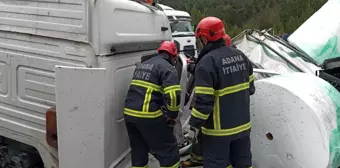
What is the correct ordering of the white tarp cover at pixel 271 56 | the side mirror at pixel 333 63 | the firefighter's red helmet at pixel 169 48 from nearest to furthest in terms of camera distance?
1. the firefighter's red helmet at pixel 169 48
2. the side mirror at pixel 333 63
3. the white tarp cover at pixel 271 56

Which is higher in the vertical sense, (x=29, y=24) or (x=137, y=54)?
(x=29, y=24)

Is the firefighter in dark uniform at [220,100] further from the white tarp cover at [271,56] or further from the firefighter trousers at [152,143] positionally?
the white tarp cover at [271,56]

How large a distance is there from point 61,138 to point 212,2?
2711 centimetres

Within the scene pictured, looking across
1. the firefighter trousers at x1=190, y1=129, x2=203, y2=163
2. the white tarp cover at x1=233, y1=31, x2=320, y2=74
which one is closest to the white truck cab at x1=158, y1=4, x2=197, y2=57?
the white tarp cover at x1=233, y1=31, x2=320, y2=74

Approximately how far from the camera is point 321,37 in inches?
239

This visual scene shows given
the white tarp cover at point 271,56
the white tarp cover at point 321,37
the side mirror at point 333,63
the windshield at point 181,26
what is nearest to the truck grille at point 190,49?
the windshield at point 181,26

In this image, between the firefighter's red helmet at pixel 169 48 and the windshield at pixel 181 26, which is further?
the windshield at pixel 181 26

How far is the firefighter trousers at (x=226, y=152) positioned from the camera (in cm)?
314

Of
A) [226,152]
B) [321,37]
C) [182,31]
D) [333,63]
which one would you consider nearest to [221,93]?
[226,152]

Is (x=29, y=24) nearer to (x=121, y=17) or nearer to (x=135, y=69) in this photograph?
(x=121, y=17)

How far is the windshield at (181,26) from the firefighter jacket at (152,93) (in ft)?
25.4

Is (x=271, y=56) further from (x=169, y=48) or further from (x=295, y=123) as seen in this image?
(x=169, y=48)

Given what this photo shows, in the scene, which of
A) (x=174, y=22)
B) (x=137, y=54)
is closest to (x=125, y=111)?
(x=137, y=54)

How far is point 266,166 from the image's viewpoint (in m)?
3.53
